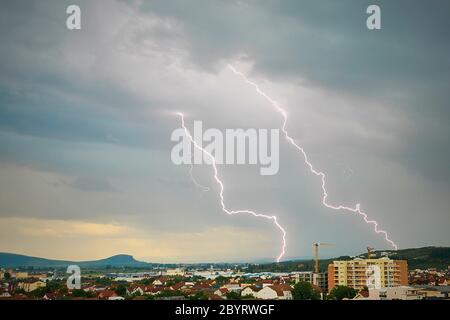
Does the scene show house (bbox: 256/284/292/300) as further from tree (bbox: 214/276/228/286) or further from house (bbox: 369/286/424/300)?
house (bbox: 369/286/424/300)

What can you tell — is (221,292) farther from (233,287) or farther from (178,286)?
(178,286)

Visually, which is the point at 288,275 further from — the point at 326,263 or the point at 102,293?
the point at 102,293

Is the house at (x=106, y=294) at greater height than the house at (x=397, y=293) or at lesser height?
lesser

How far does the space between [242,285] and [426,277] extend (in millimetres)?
3799

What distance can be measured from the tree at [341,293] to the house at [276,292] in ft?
2.62

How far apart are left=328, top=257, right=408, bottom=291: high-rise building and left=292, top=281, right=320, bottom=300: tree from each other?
1.69 feet

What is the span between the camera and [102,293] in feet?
31.7

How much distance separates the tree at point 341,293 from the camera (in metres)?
9.30

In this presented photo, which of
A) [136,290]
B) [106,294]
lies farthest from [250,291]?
[106,294]

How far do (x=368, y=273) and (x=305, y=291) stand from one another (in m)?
2.02

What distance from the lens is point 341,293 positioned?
966cm

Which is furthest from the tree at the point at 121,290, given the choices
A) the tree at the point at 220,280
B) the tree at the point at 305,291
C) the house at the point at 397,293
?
the house at the point at 397,293

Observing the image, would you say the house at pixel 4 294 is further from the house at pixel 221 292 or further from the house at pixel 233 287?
the house at pixel 233 287
